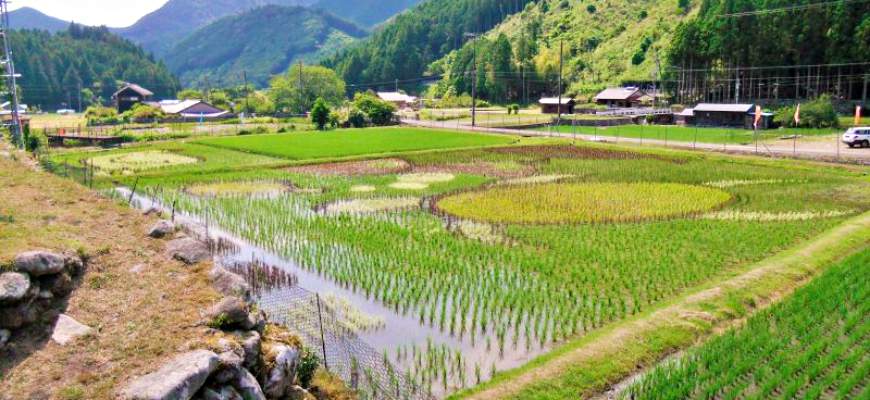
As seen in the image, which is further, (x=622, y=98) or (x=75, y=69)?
(x=75, y=69)

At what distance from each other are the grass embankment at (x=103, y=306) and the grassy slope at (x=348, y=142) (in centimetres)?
2630

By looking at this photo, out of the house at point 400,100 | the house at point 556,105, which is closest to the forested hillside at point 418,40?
the house at point 400,100

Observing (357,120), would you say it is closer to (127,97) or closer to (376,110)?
(376,110)

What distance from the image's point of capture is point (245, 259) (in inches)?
680

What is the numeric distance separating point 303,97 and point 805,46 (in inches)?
2336

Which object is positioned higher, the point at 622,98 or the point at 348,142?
the point at 622,98

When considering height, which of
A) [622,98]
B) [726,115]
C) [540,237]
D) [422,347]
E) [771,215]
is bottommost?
[422,347]

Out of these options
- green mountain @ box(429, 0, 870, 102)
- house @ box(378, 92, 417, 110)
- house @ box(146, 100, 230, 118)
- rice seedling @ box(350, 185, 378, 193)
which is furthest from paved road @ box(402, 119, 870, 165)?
house @ box(378, 92, 417, 110)

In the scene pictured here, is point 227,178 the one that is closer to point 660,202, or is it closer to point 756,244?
point 660,202

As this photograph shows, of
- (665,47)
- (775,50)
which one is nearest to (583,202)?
(775,50)

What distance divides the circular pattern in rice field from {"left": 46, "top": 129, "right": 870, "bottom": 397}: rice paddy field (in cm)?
10

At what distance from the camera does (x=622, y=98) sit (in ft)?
254

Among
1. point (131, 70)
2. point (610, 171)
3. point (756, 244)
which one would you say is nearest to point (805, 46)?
point (610, 171)

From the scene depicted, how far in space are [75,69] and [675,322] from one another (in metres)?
143
